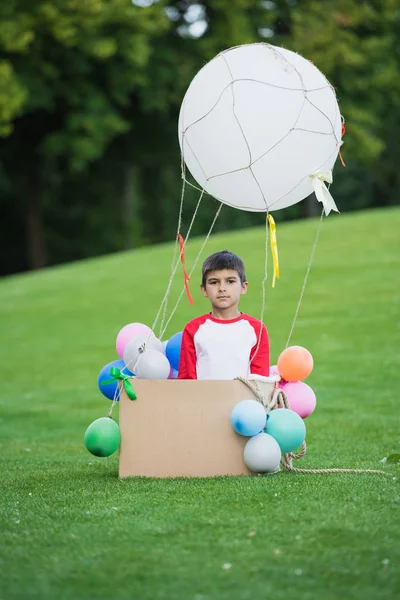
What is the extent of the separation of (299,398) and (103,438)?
1.23m

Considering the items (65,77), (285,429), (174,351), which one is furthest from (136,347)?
(65,77)

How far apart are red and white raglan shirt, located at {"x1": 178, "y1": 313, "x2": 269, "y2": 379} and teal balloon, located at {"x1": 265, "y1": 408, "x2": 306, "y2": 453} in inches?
12.6

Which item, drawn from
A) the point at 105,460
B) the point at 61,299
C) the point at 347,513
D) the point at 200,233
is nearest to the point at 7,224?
the point at 200,233

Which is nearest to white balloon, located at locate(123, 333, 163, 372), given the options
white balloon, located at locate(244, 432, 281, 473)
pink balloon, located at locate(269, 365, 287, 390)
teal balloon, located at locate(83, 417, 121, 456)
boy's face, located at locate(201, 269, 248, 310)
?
teal balloon, located at locate(83, 417, 121, 456)

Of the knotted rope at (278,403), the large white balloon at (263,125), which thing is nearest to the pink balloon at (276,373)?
the knotted rope at (278,403)

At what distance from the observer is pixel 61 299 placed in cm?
1777

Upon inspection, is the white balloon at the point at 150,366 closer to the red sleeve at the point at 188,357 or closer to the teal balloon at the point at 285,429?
the red sleeve at the point at 188,357

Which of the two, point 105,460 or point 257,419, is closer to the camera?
point 257,419

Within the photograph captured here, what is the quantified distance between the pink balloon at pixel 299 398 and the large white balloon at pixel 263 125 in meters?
1.09

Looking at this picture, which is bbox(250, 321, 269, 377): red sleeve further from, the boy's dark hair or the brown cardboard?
the boy's dark hair

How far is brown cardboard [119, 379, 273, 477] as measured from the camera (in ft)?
16.6

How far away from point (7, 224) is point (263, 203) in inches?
1131

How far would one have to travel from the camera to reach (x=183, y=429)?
5102 millimetres

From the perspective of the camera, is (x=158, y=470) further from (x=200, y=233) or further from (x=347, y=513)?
(x=200, y=233)
